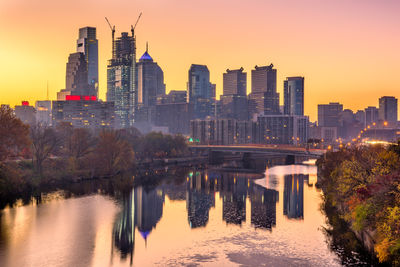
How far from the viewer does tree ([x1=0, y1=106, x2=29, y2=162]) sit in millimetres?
76688

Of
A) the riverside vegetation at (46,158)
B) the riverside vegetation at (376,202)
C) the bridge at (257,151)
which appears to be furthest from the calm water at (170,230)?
the bridge at (257,151)

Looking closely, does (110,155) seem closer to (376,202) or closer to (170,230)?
(170,230)

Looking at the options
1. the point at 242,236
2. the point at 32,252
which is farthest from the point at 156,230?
the point at 32,252

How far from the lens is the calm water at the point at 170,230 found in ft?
144

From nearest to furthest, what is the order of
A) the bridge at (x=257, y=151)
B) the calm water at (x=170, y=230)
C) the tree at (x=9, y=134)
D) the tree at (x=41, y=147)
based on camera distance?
the calm water at (x=170, y=230) → the tree at (x=9, y=134) → the tree at (x=41, y=147) → the bridge at (x=257, y=151)

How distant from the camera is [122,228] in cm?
5647

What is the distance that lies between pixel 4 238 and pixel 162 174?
236 ft

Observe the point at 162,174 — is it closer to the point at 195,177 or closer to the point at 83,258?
the point at 195,177

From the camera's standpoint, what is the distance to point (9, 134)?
77.3 meters

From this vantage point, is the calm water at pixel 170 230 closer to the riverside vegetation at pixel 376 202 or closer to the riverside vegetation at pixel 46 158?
the riverside vegetation at pixel 376 202

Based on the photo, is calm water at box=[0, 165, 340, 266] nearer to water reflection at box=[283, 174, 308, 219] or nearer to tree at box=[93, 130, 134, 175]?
water reflection at box=[283, 174, 308, 219]

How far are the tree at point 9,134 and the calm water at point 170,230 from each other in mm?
10768

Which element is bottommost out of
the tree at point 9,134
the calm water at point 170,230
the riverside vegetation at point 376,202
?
the calm water at point 170,230

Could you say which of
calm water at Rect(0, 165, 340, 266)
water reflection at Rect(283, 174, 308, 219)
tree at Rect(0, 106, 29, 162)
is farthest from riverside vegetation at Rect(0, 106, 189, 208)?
water reflection at Rect(283, 174, 308, 219)
